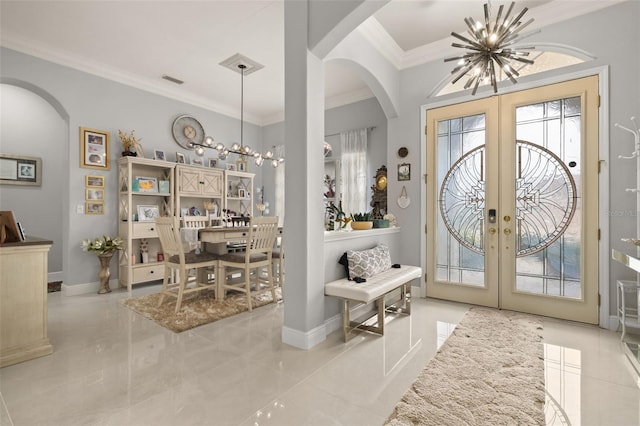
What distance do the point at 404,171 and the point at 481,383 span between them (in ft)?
9.21

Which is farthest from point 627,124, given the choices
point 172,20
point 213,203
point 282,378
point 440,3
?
point 213,203

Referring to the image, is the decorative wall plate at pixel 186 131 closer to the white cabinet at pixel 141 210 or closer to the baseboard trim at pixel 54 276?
the white cabinet at pixel 141 210

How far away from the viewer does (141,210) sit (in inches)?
187

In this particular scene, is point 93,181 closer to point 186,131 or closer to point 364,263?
point 186,131

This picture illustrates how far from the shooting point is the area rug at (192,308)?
10.3ft

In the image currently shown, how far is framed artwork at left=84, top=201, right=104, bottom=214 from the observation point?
4.34 m

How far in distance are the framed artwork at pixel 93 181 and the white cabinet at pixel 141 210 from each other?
235mm

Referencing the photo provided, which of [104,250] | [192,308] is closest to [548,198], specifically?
[192,308]

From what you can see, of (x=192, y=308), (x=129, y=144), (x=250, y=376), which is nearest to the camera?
(x=250, y=376)

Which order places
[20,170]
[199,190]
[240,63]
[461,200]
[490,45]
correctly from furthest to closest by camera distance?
[199,190] → [20,170] → [240,63] → [461,200] → [490,45]

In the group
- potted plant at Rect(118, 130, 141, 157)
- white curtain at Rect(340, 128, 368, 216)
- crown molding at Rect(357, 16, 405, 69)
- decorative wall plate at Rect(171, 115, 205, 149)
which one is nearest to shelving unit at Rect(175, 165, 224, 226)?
decorative wall plate at Rect(171, 115, 205, 149)

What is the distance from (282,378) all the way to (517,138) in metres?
3.50

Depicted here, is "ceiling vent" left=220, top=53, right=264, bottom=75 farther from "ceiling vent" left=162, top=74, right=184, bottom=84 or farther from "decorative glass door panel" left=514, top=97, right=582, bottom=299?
"decorative glass door panel" left=514, top=97, right=582, bottom=299

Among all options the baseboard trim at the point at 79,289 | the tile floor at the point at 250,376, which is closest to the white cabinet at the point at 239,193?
the baseboard trim at the point at 79,289
